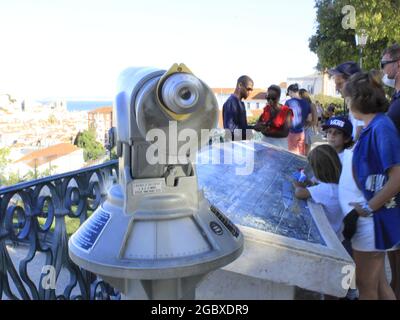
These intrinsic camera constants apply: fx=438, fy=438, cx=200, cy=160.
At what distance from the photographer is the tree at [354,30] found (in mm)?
13008

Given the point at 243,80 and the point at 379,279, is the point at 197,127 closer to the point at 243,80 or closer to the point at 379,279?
the point at 379,279

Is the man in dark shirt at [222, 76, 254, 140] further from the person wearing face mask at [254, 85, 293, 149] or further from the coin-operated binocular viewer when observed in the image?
the coin-operated binocular viewer

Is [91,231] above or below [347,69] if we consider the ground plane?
below

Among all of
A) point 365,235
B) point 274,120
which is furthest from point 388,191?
→ point 274,120

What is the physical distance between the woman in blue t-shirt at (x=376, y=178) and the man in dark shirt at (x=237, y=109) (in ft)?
8.58

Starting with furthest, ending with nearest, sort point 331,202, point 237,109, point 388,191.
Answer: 1. point 237,109
2. point 331,202
3. point 388,191

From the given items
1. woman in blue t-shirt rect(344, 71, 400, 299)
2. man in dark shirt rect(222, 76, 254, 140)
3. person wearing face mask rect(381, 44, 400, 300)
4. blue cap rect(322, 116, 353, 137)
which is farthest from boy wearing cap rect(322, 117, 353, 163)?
man in dark shirt rect(222, 76, 254, 140)

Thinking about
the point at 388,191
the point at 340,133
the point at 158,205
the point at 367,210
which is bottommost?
the point at 367,210

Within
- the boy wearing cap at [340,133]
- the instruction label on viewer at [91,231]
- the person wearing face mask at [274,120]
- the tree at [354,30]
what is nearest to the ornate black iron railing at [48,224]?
the instruction label on viewer at [91,231]

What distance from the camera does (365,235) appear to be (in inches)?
99.0

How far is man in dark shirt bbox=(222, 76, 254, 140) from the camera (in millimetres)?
5207

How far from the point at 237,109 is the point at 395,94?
7.16 feet

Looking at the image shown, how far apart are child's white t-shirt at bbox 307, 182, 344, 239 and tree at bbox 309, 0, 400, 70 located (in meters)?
11.4

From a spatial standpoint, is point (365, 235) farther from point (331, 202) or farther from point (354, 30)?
point (354, 30)
